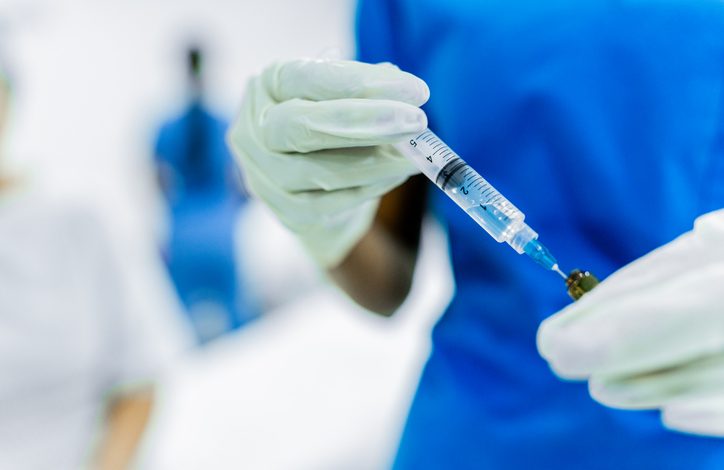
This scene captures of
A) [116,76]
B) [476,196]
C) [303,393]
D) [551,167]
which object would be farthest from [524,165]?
[116,76]

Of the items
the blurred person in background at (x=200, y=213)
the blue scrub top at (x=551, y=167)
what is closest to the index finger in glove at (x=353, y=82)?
the blue scrub top at (x=551, y=167)

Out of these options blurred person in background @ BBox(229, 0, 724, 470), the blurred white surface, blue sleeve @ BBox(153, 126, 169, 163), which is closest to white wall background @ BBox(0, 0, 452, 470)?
the blurred white surface

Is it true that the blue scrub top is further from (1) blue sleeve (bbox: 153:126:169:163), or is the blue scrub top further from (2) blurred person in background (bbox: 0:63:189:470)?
(1) blue sleeve (bbox: 153:126:169:163)

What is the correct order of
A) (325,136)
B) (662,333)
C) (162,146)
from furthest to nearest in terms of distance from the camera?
(162,146) → (325,136) → (662,333)

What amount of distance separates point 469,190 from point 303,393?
4.22 feet

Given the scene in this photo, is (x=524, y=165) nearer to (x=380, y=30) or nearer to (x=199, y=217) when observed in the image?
(x=380, y=30)

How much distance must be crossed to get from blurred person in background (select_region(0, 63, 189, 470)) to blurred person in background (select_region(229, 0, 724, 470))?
0.64 m

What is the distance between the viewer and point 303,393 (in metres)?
1.74

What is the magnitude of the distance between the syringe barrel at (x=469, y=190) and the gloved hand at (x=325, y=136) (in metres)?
0.03

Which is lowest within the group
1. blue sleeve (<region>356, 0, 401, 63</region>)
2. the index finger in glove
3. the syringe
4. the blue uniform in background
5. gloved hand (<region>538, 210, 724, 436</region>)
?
gloved hand (<region>538, 210, 724, 436</region>)

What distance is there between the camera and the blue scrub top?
582mm

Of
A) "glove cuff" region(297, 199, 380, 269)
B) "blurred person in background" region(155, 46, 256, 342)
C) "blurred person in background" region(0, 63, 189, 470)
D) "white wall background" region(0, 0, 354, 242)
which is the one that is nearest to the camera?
"glove cuff" region(297, 199, 380, 269)

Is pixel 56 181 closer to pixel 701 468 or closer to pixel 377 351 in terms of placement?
pixel 377 351

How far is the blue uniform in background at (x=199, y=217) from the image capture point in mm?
2807
